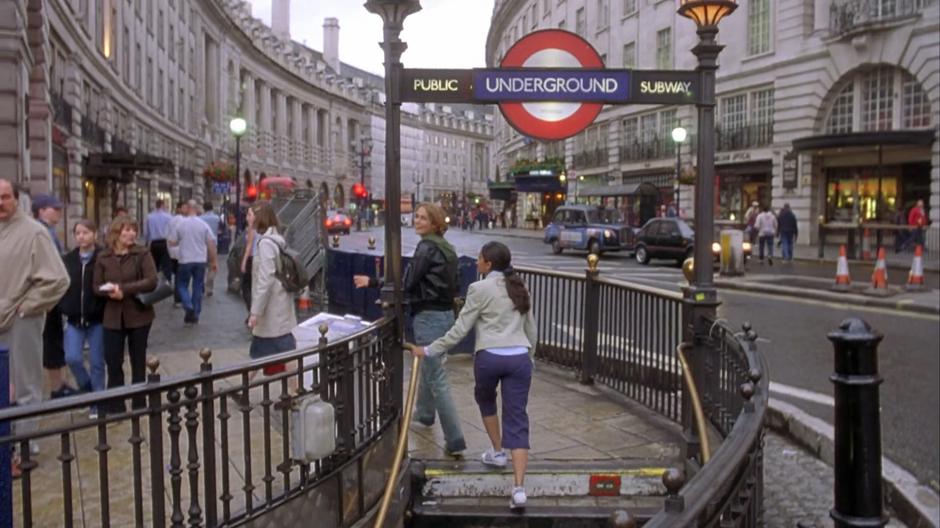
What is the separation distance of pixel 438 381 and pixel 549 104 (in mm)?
2143

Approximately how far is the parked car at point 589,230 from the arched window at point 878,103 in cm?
979

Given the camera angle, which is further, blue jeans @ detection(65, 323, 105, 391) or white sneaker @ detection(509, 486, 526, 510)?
blue jeans @ detection(65, 323, 105, 391)

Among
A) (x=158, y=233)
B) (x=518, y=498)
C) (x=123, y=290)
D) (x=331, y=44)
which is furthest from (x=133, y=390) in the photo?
(x=331, y=44)

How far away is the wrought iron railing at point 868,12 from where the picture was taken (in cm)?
2991

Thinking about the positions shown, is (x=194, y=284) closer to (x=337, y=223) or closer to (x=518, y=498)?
(x=518, y=498)

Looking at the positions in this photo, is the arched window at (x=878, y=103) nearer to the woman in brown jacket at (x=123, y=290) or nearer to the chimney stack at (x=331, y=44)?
the woman in brown jacket at (x=123, y=290)

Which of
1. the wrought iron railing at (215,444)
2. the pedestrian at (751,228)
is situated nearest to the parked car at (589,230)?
the pedestrian at (751,228)

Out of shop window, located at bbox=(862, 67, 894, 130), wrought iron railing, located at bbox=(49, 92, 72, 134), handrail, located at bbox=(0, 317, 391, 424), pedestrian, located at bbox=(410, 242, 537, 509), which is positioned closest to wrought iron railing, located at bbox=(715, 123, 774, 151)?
shop window, located at bbox=(862, 67, 894, 130)

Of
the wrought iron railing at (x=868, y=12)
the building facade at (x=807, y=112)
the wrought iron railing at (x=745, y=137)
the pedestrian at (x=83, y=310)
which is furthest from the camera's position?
the wrought iron railing at (x=745, y=137)

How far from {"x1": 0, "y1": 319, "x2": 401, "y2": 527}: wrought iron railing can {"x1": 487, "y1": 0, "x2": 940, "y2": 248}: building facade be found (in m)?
28.0

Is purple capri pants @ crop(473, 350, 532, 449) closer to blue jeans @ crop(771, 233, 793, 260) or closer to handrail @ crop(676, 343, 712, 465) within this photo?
handrail @ crop(676, 343, 712, 465)

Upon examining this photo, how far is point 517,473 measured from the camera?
526 centimetres

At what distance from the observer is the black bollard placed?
3.05 meters

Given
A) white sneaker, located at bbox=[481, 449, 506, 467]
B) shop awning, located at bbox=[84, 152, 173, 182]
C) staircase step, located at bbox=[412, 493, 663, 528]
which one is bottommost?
staircase step, located at bbox=[412, 493, 663, 528]
